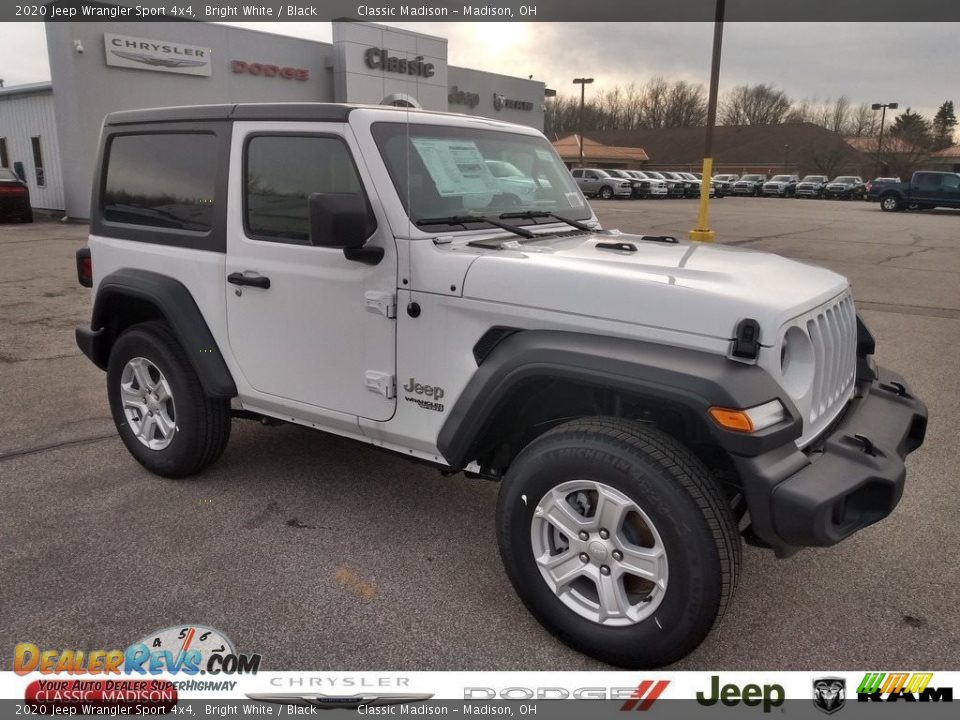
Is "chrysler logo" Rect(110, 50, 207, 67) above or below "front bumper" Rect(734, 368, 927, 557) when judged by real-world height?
above

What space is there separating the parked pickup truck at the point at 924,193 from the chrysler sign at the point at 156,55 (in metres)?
28.8

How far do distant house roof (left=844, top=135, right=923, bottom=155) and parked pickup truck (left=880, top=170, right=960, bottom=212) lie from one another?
38.4 metres

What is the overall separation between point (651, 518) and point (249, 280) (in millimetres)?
2241

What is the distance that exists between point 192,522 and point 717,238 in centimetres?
1750

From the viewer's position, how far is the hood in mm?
2506

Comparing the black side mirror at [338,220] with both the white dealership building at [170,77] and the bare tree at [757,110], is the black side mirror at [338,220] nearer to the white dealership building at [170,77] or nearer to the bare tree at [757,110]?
the white dealership building at [170,77]

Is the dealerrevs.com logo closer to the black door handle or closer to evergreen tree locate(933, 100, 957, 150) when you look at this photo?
the black door handle

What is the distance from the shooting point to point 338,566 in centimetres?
341

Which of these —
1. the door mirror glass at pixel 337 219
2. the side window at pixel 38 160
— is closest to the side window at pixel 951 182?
the side window at pixel 38 160

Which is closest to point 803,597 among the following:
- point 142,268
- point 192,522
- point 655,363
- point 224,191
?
point 655,363

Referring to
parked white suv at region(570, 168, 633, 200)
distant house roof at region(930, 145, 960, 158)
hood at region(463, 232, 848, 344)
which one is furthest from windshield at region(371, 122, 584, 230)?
distant house roof at region(930, 145, 960, 158)

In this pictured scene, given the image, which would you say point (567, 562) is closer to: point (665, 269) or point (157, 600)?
point (665, 269)

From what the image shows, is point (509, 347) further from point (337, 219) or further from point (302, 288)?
point (302, 288)

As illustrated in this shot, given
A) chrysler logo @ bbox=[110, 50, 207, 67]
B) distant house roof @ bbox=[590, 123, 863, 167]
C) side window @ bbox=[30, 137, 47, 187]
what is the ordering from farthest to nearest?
1. distant house roof @ bbox=[590, 123, 863, 167]
2. side window @ bbox=[30, 137, 47, 187]
3. chrysler logo @ bbox=[110, 50, 207, 67]
